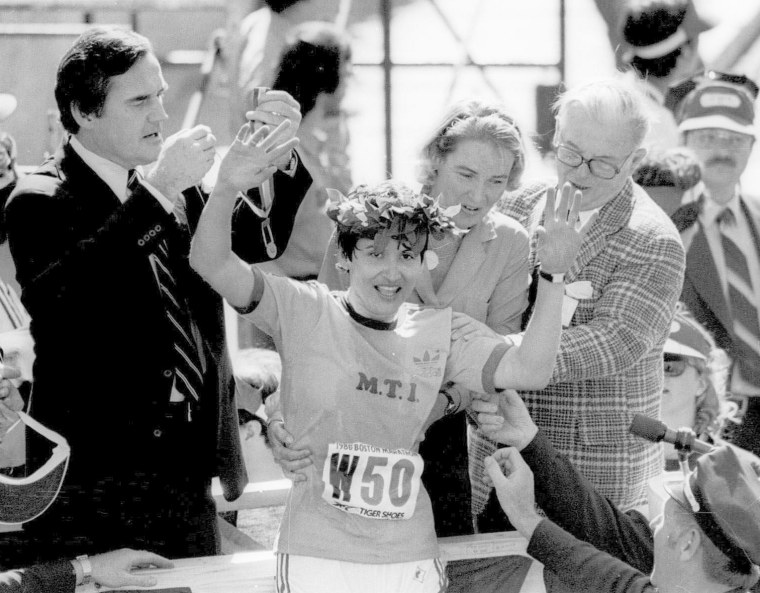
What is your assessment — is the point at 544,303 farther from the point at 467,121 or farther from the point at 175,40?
the point at 175,40

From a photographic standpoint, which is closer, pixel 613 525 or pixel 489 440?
pixel 613 525

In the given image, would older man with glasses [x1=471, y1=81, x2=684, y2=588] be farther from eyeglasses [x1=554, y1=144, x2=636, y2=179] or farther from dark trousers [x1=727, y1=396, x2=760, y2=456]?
dark trousers [x1=727, y1=396, x2=760, y2=456]

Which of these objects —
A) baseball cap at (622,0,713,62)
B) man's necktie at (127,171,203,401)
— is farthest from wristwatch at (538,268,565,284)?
baseball cap at (622,0,713,62)

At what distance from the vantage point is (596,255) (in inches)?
111

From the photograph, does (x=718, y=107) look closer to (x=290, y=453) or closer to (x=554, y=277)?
(x=554, y=277)

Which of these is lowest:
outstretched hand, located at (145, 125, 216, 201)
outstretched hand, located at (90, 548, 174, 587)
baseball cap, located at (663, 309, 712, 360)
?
outstretched hand, located at (90, 548, 174, 587)

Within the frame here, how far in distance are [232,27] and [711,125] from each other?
6.43 feet

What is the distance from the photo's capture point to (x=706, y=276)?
427 centimetres

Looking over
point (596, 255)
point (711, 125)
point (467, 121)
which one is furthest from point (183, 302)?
point (711, 125)

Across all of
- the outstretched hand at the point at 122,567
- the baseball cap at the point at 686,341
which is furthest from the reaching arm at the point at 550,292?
the baseball cap at the point at 686,341

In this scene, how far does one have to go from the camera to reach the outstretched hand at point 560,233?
7.70 feet

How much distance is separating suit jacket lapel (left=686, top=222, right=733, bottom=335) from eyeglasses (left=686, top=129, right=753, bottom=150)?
1.09 ft

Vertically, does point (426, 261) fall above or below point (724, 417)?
above

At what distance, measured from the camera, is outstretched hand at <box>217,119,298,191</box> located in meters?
2.23
